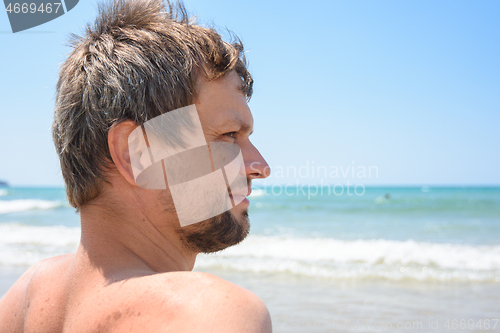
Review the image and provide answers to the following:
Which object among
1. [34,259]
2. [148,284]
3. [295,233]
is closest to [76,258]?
[148,284]

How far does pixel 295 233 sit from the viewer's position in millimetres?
12867

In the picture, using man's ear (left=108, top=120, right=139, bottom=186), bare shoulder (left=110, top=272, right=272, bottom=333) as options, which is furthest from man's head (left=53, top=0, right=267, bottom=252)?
bare shoulder (left=110, top=272, right=272, bottom=333)

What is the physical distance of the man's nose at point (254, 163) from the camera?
1.31 metres

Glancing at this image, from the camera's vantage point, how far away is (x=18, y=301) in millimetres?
1314

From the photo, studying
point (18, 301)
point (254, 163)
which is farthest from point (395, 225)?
point (18, 301)

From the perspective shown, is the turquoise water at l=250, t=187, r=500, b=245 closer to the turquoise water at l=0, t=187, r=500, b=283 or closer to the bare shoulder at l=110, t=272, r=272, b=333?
the turquoise water at l=0, t=187, r=500, b=283

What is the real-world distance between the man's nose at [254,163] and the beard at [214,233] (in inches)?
6.3

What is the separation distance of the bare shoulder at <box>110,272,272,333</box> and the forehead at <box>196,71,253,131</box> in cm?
54

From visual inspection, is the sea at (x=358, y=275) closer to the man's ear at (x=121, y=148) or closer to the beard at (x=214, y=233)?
the beard at (x=214, y=233)

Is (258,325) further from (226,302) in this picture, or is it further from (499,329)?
(499,329)

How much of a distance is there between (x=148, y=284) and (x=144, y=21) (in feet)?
3.01

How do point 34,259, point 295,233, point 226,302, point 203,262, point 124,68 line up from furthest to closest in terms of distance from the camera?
point 295,233 < point 34,259 < point 203,262 < point 124,68 < point 226,302

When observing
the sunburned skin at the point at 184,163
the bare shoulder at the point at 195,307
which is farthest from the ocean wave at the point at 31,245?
the bare shoulder at the point at 195,307

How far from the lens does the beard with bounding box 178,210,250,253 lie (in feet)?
4.08
